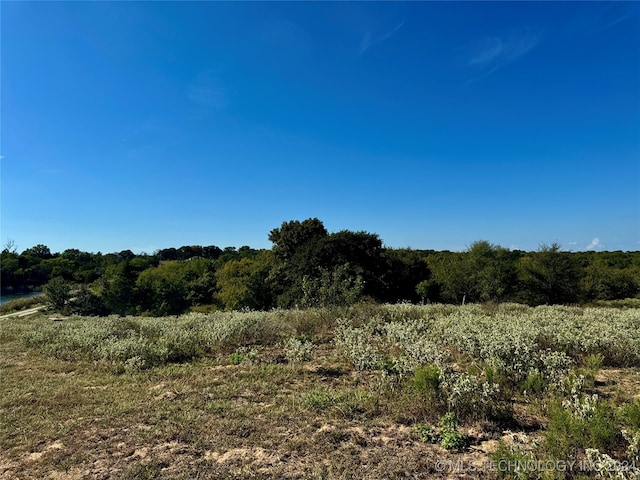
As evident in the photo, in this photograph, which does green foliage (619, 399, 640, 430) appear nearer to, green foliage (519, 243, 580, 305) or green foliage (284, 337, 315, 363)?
green foliage (284, 337, 315, 363)

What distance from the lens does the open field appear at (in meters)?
3.49

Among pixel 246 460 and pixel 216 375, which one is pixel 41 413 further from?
pixel 246 460

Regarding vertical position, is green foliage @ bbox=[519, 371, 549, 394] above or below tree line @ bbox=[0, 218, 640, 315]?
below

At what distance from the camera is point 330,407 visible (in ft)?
16.6

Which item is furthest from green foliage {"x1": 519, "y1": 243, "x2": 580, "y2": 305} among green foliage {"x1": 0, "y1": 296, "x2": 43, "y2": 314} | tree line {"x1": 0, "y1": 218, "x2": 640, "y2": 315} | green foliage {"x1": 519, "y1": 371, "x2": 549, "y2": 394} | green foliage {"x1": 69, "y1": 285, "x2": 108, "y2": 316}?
green foliage {"x1": 0, "y1": 296, "x2": 43, "y2": 314}

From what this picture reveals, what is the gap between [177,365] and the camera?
773cm

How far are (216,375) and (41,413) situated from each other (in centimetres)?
277

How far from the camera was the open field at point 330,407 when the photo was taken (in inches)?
137

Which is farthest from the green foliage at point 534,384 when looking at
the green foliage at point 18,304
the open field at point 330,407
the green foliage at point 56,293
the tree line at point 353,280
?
the green foliage at point 18,304

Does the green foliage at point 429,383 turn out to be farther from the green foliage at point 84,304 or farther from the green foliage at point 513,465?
the green foliage at point 84,304

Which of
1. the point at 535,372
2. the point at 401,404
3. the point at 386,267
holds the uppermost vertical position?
the point at 386,267

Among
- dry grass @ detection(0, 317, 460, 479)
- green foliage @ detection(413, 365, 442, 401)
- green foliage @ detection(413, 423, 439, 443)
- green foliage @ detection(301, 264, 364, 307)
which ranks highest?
green foliage @ detection(301, 264, 364, 307)

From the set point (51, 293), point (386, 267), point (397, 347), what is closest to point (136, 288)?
point (51, 293)

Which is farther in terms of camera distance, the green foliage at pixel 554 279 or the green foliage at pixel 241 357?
the green foliage at pixel 554 279
